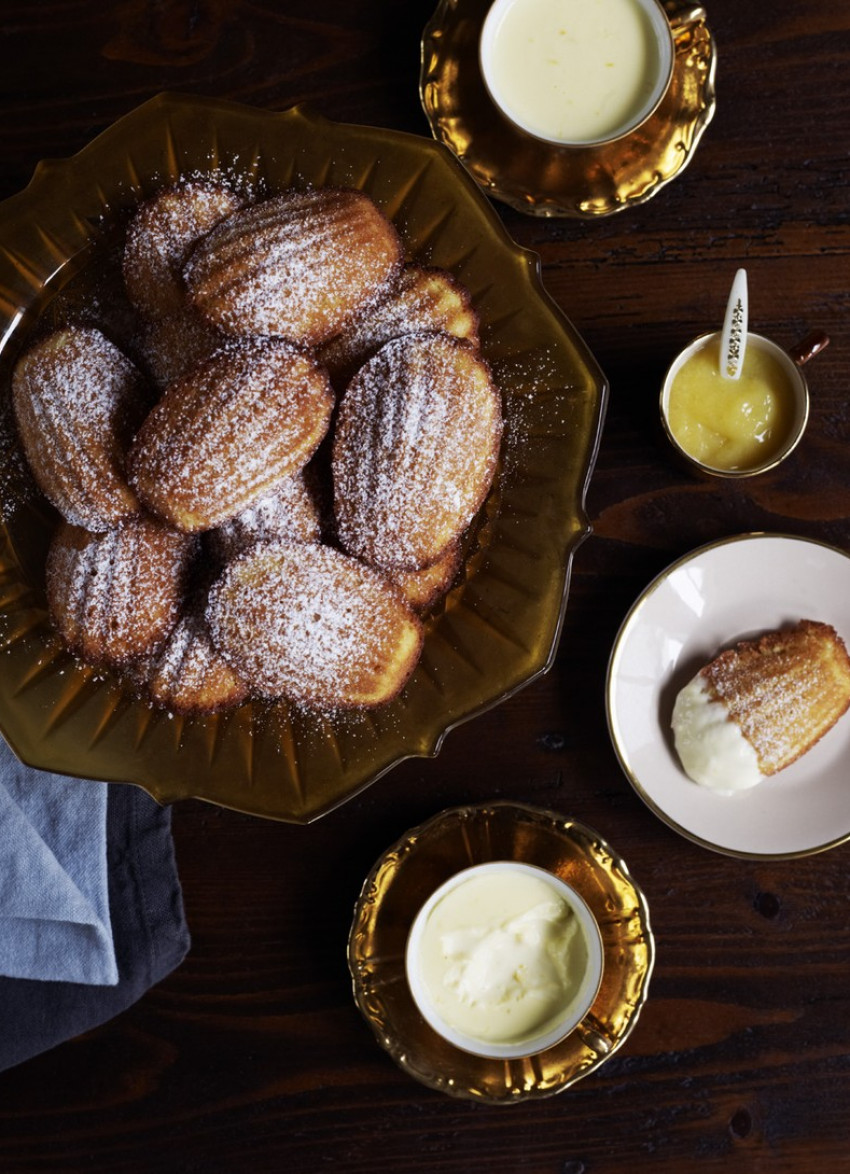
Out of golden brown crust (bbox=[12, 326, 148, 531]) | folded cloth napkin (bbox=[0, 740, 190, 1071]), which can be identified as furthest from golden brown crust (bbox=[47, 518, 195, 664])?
folded cloth napkin (bbox=[0, 740, 190, 1071])

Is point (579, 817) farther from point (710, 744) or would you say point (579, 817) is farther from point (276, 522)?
point (276, 522)

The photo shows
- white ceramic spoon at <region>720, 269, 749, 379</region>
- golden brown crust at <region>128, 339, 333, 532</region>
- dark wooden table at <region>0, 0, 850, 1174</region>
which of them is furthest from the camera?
dark wooden table at <region>0, 0, 850, 1174</region>

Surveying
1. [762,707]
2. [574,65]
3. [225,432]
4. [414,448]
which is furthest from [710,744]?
[574,65]

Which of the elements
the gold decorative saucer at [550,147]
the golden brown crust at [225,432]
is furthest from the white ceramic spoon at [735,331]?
the golden brown crust at [225,432]

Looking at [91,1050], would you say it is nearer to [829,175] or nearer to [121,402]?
[121,402]

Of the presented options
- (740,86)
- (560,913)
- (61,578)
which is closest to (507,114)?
(740,86)

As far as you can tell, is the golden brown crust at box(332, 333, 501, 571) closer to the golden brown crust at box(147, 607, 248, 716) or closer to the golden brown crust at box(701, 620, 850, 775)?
the golden brown crust at box(147, 607, 248, 716)
